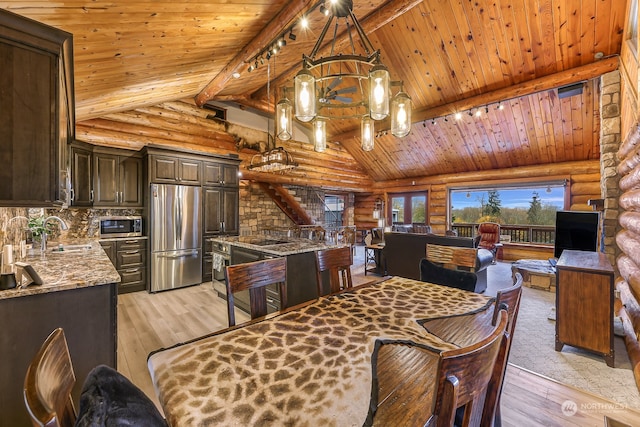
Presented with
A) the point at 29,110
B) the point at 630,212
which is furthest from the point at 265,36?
the point at 630,212

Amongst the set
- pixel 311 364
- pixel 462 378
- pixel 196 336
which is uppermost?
pixel 462 378

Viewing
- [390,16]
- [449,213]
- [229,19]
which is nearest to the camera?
[229,19]

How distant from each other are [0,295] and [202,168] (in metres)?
4.16

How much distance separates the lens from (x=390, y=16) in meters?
3.94

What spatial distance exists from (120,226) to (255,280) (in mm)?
4392

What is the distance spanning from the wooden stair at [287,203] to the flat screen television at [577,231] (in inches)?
250

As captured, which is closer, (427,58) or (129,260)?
(129,260)

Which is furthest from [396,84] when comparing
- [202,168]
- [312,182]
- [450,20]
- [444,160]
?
[444,160]

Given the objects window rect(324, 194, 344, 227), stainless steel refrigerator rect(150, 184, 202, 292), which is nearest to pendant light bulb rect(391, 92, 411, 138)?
stainless steel refrigerator rect(150, 184, 202, 292)

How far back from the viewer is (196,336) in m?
3.29

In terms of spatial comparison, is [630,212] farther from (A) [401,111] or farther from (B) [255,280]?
(B) [255,280]

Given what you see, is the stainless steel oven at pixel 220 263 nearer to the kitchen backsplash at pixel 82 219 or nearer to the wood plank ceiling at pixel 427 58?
the kitchen backsplash at pixel 82 219

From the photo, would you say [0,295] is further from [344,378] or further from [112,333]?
[344,378]

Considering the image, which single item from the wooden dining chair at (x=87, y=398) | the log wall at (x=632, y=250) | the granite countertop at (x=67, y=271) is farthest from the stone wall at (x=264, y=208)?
the log wall at (x=632, y=250)
